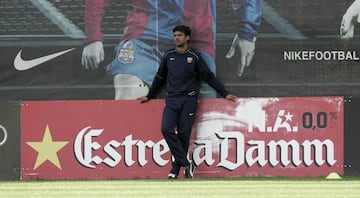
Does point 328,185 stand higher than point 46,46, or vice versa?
point 46,46

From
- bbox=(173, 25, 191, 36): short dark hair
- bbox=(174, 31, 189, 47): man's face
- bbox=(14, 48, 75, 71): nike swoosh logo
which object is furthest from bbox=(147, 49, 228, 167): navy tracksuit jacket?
bbox=(14, 48, 75, 71): nike swoosh logo

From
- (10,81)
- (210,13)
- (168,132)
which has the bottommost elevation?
(168,132)

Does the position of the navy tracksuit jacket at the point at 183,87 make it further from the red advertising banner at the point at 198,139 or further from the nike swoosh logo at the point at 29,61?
the nike swoosh logo at the point at 29,61

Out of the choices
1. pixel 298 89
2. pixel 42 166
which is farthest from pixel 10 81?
pixel 298 89

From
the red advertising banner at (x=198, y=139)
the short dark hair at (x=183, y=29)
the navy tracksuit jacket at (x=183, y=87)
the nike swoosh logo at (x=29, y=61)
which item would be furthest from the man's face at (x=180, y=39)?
the nike swoosh logo at (x=29, y=61)

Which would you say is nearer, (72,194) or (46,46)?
(72,194)

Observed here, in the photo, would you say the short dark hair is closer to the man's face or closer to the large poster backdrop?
the man's face

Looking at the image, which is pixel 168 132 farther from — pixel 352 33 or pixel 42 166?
pixel 352 33

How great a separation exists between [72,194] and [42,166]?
2297 mm

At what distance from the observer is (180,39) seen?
33.7ft

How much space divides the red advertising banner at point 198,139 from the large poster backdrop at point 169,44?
0.19 meters

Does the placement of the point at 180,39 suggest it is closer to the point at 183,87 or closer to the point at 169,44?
the point at 169,44

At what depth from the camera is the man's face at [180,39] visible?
10273 mm

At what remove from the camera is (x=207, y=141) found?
1056 cm
